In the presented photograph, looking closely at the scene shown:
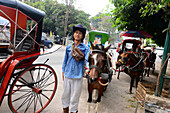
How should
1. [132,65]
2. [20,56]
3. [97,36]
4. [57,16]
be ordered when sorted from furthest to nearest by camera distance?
[57,16]
[97,36]
[132,65]
[20,56]

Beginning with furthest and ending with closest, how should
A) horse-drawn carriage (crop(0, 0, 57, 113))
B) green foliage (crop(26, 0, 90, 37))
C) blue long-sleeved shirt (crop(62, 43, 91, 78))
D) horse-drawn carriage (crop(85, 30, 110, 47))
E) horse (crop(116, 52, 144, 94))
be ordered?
green foliage (crop(26, 0, 90, 37))
horse-drawn carriage (crop(85, 30, 110, 47))
horse (crop(116, 52, 144, 94))
blue long-sleeved shirt (crop(62, 43, 91, 78))
horse-drawn carriage (crop(0, 0, 57, 113))

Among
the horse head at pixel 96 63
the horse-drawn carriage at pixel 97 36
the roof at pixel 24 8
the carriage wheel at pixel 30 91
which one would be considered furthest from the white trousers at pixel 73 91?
the horse-drawn carriage at pixel 97 36

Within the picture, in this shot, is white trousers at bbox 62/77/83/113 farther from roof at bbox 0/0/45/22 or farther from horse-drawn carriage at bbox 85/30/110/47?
horse-drawn carriage at bbox 85/30/110/47

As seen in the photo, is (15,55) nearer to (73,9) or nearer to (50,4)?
(73,9)

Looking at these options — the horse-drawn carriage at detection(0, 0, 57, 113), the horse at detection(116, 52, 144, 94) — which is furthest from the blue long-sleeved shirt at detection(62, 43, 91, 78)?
the horse at detection(116, 52, 144, 94)

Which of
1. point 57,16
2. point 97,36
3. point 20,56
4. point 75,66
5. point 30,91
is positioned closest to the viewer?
point 75,66

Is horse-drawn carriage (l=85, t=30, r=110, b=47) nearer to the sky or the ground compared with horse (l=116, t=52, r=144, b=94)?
nearer to the sky

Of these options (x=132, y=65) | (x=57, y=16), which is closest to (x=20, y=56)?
(x=132, y=65)

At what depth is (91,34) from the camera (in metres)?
6.84

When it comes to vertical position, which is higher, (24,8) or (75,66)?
(24,8)

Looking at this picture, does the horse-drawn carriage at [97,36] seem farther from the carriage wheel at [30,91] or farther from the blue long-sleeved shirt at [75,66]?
the blue long-sleeved shirt at [75,66]

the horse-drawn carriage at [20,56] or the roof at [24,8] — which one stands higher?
the roof at [24,8]

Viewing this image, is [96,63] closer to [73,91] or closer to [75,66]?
[75,66]

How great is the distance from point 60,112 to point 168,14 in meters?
3.81
